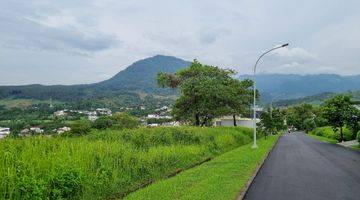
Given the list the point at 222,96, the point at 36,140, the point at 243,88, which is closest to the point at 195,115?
the point at 222,96

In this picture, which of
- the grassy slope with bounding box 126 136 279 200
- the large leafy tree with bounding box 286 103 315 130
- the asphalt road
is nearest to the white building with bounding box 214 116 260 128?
the large leafy tree with bounding box 286 103 315 130

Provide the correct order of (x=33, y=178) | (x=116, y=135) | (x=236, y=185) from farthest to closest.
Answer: (x=116, y=135) → (x=236, y=185) → (x=33, y=178)

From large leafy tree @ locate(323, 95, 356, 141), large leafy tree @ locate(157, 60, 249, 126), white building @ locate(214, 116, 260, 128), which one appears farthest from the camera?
white building @ locate(214, 116, 260, 128)

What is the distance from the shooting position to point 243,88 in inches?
2562

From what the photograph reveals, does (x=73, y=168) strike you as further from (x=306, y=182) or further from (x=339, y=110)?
(x=339, y=110)

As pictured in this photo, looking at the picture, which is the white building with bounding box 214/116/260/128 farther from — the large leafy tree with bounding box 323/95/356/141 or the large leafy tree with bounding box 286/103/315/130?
the large leafy tree with bounding box 286/103/315/130

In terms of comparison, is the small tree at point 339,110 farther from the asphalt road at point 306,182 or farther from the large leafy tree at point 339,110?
the asphalt road at point 306,182

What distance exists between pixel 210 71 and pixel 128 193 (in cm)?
4974

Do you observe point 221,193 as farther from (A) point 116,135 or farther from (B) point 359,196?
(A) point 116,135

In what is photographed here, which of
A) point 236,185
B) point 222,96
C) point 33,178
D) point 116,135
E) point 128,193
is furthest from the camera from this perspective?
point 222,96

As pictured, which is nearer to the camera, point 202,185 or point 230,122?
point 202,185

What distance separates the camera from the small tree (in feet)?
154

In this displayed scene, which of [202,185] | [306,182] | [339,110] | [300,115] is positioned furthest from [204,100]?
[300,115]

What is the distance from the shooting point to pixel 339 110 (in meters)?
47.7
